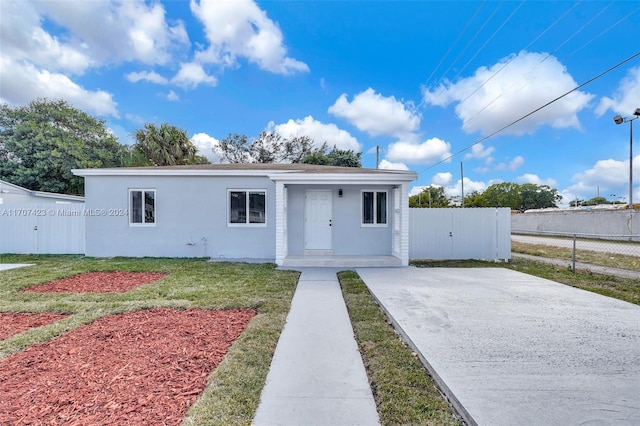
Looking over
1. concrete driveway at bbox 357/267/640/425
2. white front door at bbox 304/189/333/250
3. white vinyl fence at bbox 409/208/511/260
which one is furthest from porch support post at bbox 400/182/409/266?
concrete driveway at bbox 357/267/640/425

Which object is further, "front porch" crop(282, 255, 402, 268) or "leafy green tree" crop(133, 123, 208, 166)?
"leafy green tree" crop(133, 123, 208, 166)

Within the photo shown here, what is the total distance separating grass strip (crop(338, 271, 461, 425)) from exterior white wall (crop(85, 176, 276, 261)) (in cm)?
596

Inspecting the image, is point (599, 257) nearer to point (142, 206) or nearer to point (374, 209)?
point (374, 209)

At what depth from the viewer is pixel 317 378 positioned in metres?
2.61

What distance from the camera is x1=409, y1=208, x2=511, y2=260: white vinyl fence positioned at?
940cm

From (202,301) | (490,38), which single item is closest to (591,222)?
(490,38)

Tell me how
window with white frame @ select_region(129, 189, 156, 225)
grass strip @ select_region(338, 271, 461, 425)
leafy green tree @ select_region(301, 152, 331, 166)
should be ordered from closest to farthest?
grass strip @ select_region(338, 271, 461, 425) → window with white frame @ select_region(129, 189, 156, 225) → leafy green tree @ select_region(301, 152, 331, 166)

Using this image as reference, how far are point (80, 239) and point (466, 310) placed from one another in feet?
39.2

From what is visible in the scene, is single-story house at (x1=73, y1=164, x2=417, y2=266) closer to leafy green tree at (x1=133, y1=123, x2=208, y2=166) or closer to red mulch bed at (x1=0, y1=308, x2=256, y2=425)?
red mulch bed at (x1=0, y1=308, x2=256, y2=425)

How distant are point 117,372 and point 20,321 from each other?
8.89ft

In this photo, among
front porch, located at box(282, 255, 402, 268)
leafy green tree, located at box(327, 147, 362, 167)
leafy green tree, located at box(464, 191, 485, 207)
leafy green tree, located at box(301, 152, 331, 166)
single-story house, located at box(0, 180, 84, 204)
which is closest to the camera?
front porch, located at box(282, 255, 402, 268)

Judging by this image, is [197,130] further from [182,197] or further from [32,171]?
[182,197]

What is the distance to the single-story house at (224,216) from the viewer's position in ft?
30.4

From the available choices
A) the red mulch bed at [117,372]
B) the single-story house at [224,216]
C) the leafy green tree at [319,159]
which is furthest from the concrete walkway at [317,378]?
the leafy green tree at [319,159]
